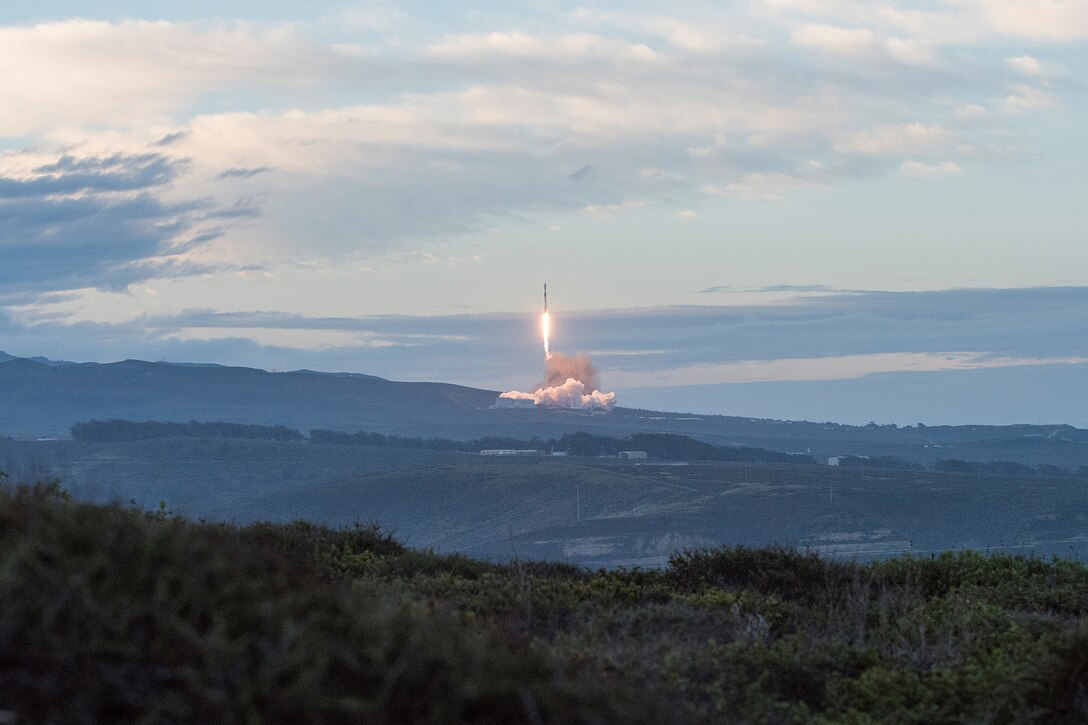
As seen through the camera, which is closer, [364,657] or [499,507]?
[364,657]

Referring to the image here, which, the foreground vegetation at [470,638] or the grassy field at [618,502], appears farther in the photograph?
the grassy field at [618,502]

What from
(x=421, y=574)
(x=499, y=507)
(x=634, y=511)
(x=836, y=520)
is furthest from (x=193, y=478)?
(x=421, y=574)

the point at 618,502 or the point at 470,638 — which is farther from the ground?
the point at 470,638

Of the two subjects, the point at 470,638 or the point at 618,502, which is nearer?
the point at 470,638

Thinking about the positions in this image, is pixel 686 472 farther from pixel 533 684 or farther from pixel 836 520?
pixel 533 684

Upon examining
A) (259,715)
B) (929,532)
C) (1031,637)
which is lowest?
(929,532)
